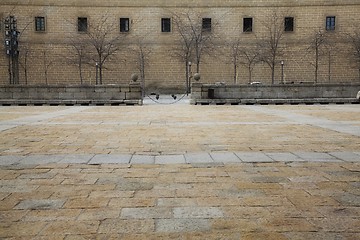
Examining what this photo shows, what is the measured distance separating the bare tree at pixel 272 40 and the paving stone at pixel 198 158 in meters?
26.2

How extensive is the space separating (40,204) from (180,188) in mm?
1211

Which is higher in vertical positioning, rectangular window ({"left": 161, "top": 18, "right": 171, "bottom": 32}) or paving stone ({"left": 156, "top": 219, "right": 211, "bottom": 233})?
rectangular window ({"left": 161, "top": 18, "right": 171, "bottom": 32})

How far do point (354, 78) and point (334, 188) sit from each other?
3091 cm

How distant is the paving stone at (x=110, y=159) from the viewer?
4.49 metres

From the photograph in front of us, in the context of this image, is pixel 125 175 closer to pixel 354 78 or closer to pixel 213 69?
pixel 213 69

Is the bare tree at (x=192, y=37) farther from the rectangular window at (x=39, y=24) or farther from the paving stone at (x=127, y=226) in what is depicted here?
the paving stone at (x=127, y=226)

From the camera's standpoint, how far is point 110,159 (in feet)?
15.3

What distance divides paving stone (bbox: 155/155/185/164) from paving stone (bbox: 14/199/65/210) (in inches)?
68.9

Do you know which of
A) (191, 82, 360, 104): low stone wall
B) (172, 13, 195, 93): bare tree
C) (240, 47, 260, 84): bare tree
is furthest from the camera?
(240, 47, 260, 84): bare tree

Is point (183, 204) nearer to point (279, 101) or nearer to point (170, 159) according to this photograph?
point (170, 159)

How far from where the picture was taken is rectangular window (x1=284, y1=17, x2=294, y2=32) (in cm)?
3075

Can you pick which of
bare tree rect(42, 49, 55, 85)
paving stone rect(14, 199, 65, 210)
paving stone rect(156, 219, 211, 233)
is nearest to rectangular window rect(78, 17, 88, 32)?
bare tree rect(42, 49, 55, 85)

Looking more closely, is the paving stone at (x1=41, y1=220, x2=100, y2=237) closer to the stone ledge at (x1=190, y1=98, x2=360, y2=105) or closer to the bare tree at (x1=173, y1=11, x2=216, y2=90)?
the stone ledge at (x1=190, y1=98, x2=360, y2=105)

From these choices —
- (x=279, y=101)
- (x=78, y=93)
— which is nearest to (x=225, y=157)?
(x=279, y=101)
